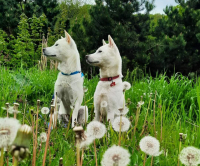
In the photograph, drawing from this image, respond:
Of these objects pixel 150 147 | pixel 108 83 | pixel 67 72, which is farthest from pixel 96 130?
pixel 67 72

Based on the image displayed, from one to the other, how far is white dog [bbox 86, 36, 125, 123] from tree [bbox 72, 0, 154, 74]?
433 cm

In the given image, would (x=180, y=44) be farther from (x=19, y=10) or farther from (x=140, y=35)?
(x=19, y=10)

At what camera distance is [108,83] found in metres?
2.77

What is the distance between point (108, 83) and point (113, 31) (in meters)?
4.76

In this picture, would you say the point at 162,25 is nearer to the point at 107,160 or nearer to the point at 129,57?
the point at 129,57

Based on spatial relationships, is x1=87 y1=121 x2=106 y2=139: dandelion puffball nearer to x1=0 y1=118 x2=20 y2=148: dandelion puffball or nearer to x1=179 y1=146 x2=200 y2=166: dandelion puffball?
x1=179 y1=146 x2=200 y2=166: dandelion puffball

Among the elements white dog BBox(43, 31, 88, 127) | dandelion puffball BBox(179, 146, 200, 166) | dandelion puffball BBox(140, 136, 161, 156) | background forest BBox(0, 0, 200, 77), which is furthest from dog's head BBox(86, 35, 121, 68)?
background forest BBox(0, 0, 200, 77)

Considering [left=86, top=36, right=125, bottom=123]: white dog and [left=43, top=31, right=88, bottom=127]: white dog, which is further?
[left=43, top=31, right=88, bottom=127]: white dog

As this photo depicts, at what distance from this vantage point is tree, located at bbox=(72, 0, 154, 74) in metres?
7.43

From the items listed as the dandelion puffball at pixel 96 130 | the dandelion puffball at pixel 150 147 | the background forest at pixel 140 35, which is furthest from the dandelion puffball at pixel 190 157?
the background forest at pixel 140 35

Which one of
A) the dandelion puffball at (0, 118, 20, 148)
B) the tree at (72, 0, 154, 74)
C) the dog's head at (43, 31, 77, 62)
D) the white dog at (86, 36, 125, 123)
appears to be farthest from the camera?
the tree at (72, 0, 154, 74)

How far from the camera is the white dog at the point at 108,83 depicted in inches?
106

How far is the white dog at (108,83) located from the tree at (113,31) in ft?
14.2

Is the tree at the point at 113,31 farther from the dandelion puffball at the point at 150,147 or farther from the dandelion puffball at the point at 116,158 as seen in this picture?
the dandelion puffball at the point at 116,158
